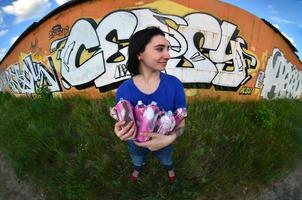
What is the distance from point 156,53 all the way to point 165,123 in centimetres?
75

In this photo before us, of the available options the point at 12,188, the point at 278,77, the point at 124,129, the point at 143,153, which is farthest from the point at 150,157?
the point at 278,77

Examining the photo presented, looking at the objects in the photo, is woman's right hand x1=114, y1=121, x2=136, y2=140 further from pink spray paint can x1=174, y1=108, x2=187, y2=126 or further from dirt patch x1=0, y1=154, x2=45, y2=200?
dirt patch x1=0, y1=154, x2=45, y2=200

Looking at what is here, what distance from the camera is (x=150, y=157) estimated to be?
6.64 metres

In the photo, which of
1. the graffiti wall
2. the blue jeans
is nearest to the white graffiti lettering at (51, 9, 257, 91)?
the graffiti wall

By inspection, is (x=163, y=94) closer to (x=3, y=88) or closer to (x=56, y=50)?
(x=56, y=50)

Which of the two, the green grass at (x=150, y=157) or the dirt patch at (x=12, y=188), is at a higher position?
the green grass at (x=150, y=157)

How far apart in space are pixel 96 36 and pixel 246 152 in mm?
6260

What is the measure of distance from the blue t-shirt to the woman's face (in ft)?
0.72

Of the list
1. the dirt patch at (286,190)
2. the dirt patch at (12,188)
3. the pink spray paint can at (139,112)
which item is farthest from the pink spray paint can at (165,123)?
the dirt patch at (12,188)

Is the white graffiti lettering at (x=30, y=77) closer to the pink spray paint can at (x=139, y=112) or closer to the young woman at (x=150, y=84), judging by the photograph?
the young woman at (x=150, y=84)

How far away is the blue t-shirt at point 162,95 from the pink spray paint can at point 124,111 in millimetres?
130

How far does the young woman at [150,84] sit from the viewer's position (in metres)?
3.67

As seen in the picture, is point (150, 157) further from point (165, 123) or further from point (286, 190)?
point (286, 190)

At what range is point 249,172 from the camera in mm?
7191
